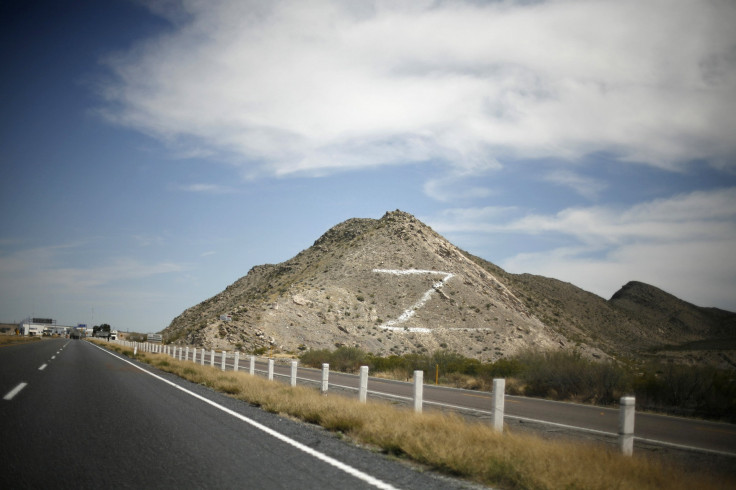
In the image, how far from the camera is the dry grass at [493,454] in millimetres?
5973

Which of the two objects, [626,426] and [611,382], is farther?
[611,382]

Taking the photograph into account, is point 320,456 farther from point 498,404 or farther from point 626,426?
point 626,426

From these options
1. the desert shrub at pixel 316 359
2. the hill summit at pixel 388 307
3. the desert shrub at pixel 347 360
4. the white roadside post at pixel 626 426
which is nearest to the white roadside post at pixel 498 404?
the white roadside post at pixel 626 426

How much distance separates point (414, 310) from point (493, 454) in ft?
212

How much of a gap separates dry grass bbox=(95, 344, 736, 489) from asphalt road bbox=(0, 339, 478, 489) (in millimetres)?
489

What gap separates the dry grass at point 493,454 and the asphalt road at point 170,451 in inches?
19.2

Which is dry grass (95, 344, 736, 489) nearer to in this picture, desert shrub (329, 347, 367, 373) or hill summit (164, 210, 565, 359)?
desert shrub (329, 347, 367, 373)

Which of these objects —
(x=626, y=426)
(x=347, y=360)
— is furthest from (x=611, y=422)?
(x=347, y=360)

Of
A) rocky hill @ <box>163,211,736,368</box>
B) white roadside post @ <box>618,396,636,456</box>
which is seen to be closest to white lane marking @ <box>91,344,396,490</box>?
white roadside post @ <box>618,396,636,456</box>

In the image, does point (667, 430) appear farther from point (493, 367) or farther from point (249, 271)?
point (249, 271)

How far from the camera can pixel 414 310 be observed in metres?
71.2

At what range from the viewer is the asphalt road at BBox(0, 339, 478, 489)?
5633mm

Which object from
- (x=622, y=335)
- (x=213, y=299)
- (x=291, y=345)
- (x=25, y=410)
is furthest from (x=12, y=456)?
(x=213, y=299)

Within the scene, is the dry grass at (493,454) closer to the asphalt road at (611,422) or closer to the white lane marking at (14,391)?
the asphalt road at (611,422)
